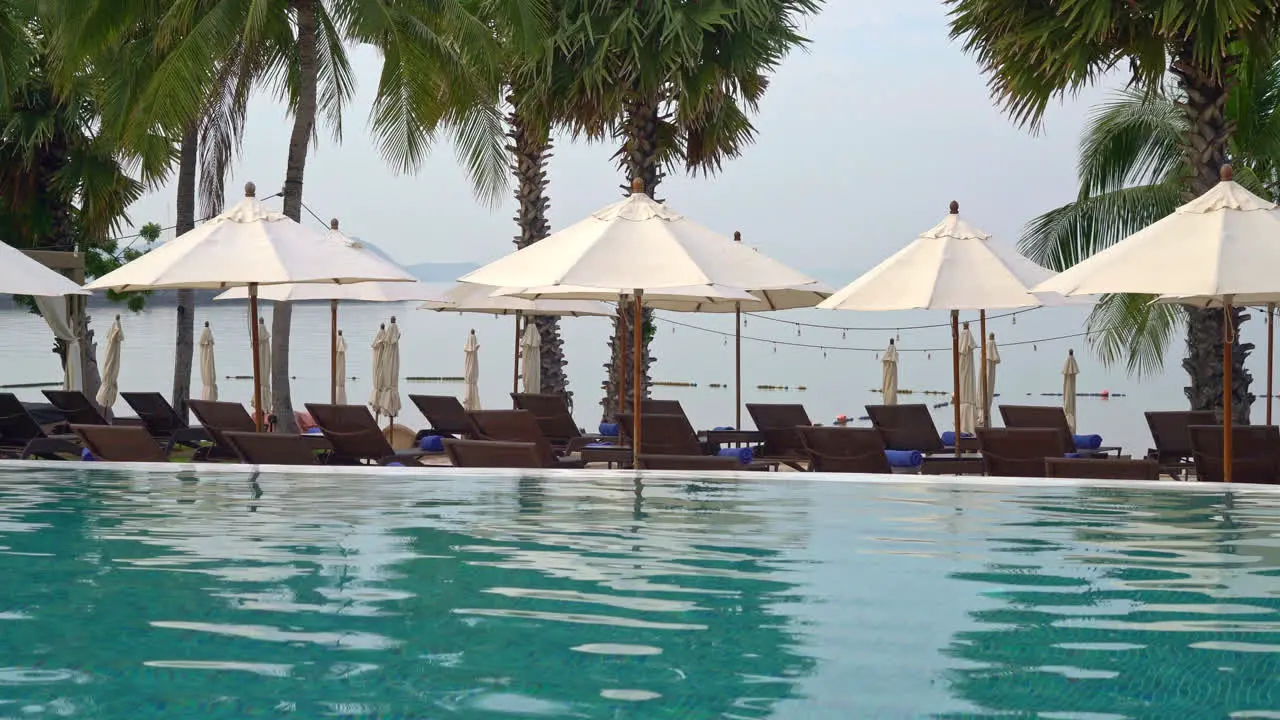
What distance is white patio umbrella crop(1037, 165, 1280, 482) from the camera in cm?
880

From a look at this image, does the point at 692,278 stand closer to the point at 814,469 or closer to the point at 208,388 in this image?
the point at 814,469

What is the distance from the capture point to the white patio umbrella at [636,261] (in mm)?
9945

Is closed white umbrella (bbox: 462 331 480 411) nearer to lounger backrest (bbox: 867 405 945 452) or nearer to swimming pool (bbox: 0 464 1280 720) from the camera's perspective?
lounger backrest (bbox: 867 405 945 452)

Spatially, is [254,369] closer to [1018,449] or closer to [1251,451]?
[1018,449]

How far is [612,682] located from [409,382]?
1844 inches

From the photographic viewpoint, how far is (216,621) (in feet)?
18.4

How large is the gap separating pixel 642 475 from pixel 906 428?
3.82m

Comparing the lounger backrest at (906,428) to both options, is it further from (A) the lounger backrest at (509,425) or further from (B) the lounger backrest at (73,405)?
(B) the lounger backrest at (73,405)

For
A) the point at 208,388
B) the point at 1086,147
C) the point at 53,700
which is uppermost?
the point at 1086,147

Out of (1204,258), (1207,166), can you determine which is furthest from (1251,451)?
(1207,166)

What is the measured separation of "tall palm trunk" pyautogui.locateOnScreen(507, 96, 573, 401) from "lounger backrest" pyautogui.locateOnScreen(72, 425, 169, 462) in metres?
10.3

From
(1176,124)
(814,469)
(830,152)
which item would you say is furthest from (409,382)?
(814,469)

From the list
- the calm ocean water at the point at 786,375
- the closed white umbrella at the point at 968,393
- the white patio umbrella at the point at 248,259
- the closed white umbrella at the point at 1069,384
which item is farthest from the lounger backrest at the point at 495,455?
the closed white umbrella at the point at 1069,384

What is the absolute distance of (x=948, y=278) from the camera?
460 inches
